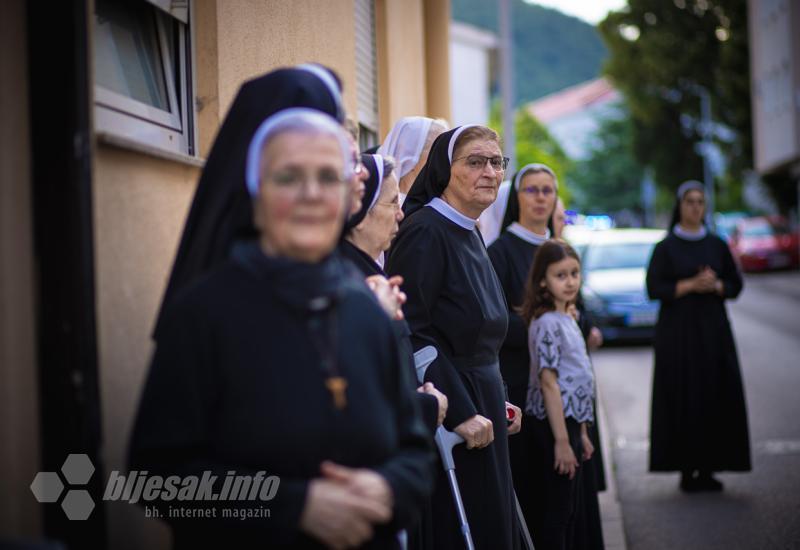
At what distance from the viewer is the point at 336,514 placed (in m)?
2.48

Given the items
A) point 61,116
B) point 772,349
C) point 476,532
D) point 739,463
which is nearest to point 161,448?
point 61,116

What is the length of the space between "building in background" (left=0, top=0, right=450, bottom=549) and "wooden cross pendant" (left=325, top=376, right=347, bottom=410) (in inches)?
25.9

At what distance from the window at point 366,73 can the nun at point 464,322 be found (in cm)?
411

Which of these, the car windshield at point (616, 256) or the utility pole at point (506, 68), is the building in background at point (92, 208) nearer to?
the car windshield at point (616, 256)

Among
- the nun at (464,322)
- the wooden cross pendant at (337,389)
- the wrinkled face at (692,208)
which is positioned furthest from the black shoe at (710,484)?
the wooden cross pendant at (337,389)

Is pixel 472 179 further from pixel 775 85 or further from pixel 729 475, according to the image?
pixel 775 85

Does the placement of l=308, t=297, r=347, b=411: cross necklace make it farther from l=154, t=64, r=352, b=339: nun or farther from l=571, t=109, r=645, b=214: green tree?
l=571, t=109, r=645, b=214: green tree

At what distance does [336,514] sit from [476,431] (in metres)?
2.04

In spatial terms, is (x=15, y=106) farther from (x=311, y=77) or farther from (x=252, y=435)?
(x=252, y=435)

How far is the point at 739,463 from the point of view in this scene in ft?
28.1

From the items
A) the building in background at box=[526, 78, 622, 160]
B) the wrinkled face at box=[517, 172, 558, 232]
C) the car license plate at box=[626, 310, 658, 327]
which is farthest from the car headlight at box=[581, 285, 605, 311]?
the building in background at box=[526, 78, 622, 160]

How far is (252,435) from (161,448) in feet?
0.67

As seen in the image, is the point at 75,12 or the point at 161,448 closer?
the point at 161,448

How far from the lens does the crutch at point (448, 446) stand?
4258 mm
